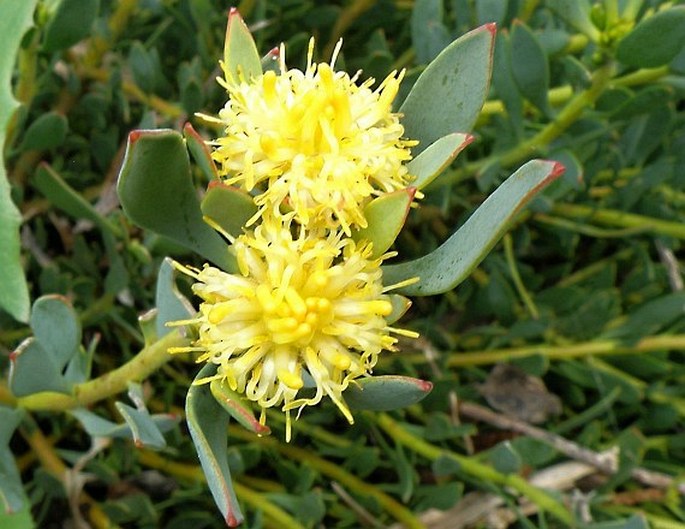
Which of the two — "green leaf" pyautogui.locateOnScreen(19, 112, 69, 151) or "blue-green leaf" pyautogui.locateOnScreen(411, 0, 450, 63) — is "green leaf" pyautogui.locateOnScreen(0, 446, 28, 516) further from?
"blue-green leaf" pyautogui.locateOnScreen(411, 0, 450, 63)

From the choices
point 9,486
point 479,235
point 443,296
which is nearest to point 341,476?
point 443,296

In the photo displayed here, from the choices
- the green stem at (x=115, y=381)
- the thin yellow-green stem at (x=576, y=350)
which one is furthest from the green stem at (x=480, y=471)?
the green stem at (x=115, y=381)

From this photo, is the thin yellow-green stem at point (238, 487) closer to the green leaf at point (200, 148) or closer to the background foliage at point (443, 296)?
the background foliage at point (443, 296)

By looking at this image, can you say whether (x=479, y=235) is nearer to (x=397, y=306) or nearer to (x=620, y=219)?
(x=397, y=306)

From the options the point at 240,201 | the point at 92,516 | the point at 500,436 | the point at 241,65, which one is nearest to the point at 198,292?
the point at 240,201

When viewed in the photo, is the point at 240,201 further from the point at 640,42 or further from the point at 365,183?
the point at 640,42

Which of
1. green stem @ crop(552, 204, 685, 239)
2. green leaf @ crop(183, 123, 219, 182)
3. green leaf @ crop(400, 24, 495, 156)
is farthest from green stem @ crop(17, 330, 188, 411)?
green stem @ crop(552, 204, 685, 239)
